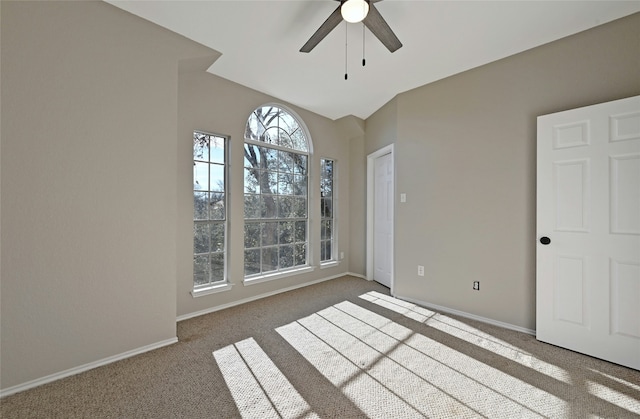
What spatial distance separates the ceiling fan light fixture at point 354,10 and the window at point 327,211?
8.60 feet

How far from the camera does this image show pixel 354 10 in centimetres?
Answer: 182

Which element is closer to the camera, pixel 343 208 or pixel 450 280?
pixel 450 280

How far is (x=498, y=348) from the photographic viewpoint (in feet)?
7.50

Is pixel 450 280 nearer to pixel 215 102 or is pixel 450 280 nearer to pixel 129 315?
pixel 129 315

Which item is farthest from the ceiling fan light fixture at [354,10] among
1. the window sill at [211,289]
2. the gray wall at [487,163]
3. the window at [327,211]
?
the window sill at [211,289]

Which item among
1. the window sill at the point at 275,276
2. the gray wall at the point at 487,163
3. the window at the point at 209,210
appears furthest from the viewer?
the window sill at the point at 275,276

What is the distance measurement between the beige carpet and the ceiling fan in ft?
8.07

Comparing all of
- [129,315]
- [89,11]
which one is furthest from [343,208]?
[89,11]

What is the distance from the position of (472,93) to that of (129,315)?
3.82 meters

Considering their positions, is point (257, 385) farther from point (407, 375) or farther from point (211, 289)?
point (211, 289)

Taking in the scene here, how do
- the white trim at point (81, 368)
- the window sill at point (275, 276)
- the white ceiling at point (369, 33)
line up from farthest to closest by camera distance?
the window sill at point (275, 276) < the white ceiling at point (369, 33) < the white trim at point (81, 368)

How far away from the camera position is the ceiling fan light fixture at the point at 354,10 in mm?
1791

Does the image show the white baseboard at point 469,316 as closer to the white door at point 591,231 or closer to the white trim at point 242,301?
the white door at point 591,231

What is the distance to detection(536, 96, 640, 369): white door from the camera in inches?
78.9
